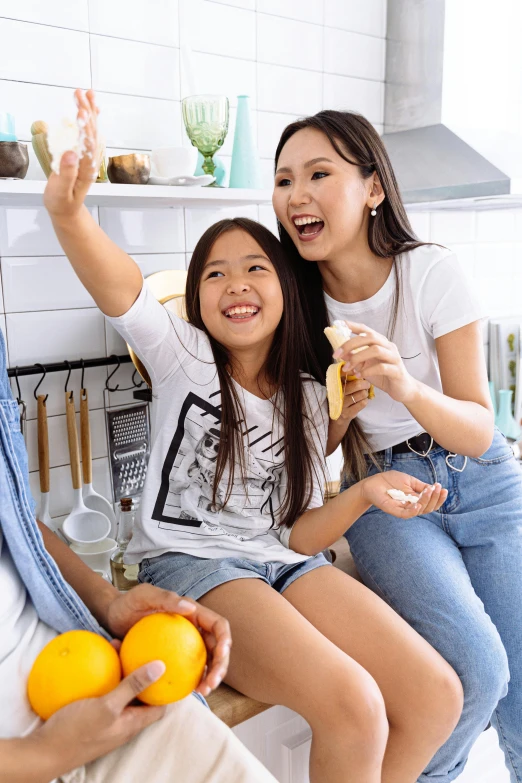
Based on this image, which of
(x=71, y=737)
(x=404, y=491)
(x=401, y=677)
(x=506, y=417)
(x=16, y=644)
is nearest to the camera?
(x=71, y=737)

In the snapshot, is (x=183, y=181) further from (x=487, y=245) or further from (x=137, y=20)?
(x=487, y=245)

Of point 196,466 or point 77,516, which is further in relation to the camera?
point 77,516

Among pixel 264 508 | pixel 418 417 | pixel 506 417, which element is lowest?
pixel 506 417

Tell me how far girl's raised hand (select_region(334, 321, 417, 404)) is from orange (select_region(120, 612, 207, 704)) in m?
0.44

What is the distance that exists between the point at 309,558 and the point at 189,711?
0.45 metres

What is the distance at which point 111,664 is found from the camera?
774 mm

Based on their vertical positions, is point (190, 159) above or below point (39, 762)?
above

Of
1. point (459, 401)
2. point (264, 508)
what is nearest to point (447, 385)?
point (459, 401)

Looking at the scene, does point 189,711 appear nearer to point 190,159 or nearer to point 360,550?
point 360,550

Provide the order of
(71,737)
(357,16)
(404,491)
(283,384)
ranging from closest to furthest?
(71,737) → (404,491) → (283,384) → (357,16)

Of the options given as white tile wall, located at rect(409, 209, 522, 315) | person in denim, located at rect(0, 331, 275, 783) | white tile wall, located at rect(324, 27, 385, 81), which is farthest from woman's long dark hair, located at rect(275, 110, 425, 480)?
white tile wall, located at rect(409, 209, 522, 315)

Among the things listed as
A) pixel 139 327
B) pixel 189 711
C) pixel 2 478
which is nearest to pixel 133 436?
pixel 139 327

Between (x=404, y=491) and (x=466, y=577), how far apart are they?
0.23m

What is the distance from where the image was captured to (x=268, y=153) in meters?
1.81
